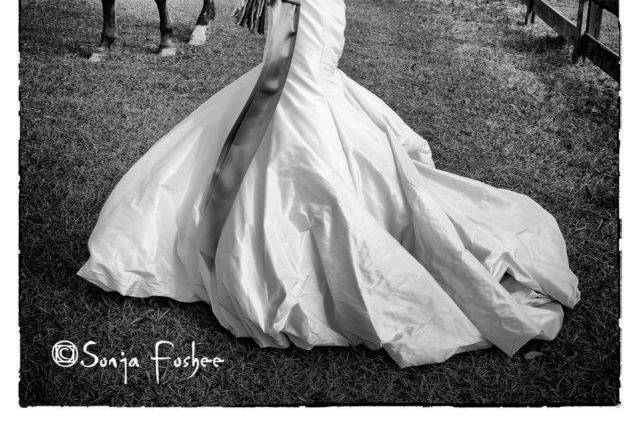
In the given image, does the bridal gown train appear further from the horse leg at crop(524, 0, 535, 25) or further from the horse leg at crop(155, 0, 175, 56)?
the horse leg at crop(524, 0, 535, 25)

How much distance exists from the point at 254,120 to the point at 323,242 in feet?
1.88

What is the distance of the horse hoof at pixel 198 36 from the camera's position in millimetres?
3459

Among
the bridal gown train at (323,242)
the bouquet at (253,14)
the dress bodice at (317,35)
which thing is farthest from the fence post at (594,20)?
the bouquet at (253,14)

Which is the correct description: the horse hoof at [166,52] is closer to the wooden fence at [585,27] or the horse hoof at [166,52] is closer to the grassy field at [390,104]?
the grassy field at [390,104]

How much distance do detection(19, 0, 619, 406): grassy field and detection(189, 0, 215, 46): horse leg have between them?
0.04 meters

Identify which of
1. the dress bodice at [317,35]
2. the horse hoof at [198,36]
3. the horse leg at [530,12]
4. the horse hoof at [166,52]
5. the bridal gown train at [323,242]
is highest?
the horse leg at [530,12]

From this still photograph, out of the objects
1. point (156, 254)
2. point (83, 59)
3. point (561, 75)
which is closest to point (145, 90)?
point (83, 59)

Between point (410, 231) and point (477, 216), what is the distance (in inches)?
16.2

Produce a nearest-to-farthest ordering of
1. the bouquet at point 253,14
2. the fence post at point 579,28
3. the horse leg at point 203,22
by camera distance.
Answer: the bouquet at point 253,14
the fence post at point 579,28
the horse leg at point 203,22

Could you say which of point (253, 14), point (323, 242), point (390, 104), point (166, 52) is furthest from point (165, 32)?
point (323, 242)

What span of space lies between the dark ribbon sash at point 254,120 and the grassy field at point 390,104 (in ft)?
1.30

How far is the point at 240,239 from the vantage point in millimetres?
2678

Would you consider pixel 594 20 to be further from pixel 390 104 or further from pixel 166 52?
pixel 166 52

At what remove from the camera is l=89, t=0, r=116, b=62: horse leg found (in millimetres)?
3238
